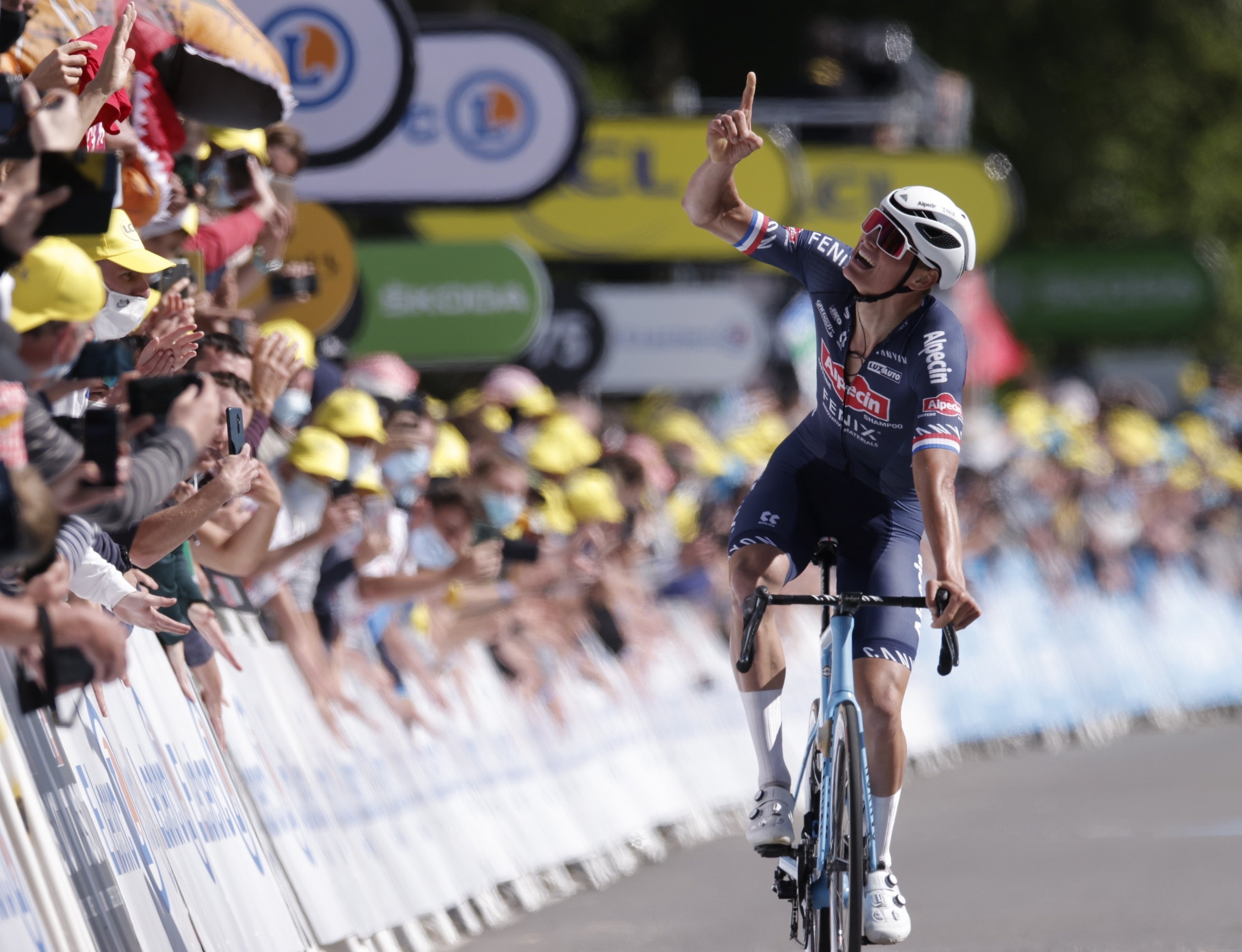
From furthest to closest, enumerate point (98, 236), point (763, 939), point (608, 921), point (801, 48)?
point (801, 48) < point (608, 921) < point (763, 939) < point (98, 236)

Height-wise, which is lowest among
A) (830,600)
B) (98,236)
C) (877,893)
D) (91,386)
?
(877,893)

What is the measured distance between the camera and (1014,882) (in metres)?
10.2

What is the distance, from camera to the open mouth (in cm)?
701

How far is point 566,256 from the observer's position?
2016 centimetres

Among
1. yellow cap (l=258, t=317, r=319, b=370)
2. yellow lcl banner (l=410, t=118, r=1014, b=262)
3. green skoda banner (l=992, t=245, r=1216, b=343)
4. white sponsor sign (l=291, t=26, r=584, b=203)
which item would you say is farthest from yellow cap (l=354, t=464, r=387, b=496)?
green skoda banner (l=992, t=245, r=1216, b=343)

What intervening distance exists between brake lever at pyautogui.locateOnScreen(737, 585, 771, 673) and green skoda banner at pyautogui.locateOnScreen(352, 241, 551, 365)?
23.7 ft

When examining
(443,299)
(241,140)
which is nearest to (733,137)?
(241,140)

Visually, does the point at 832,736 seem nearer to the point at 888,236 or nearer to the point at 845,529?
the point at 845,529

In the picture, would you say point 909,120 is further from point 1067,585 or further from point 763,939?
point 763,939

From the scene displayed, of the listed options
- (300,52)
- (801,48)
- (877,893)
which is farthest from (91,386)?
(801,48)

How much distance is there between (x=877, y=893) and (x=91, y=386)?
2782 millimetres

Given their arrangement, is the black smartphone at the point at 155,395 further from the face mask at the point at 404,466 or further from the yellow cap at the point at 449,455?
the yellow cap at the point at 449,455

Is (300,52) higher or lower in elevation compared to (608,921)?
higher

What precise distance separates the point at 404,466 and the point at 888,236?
391 cm
